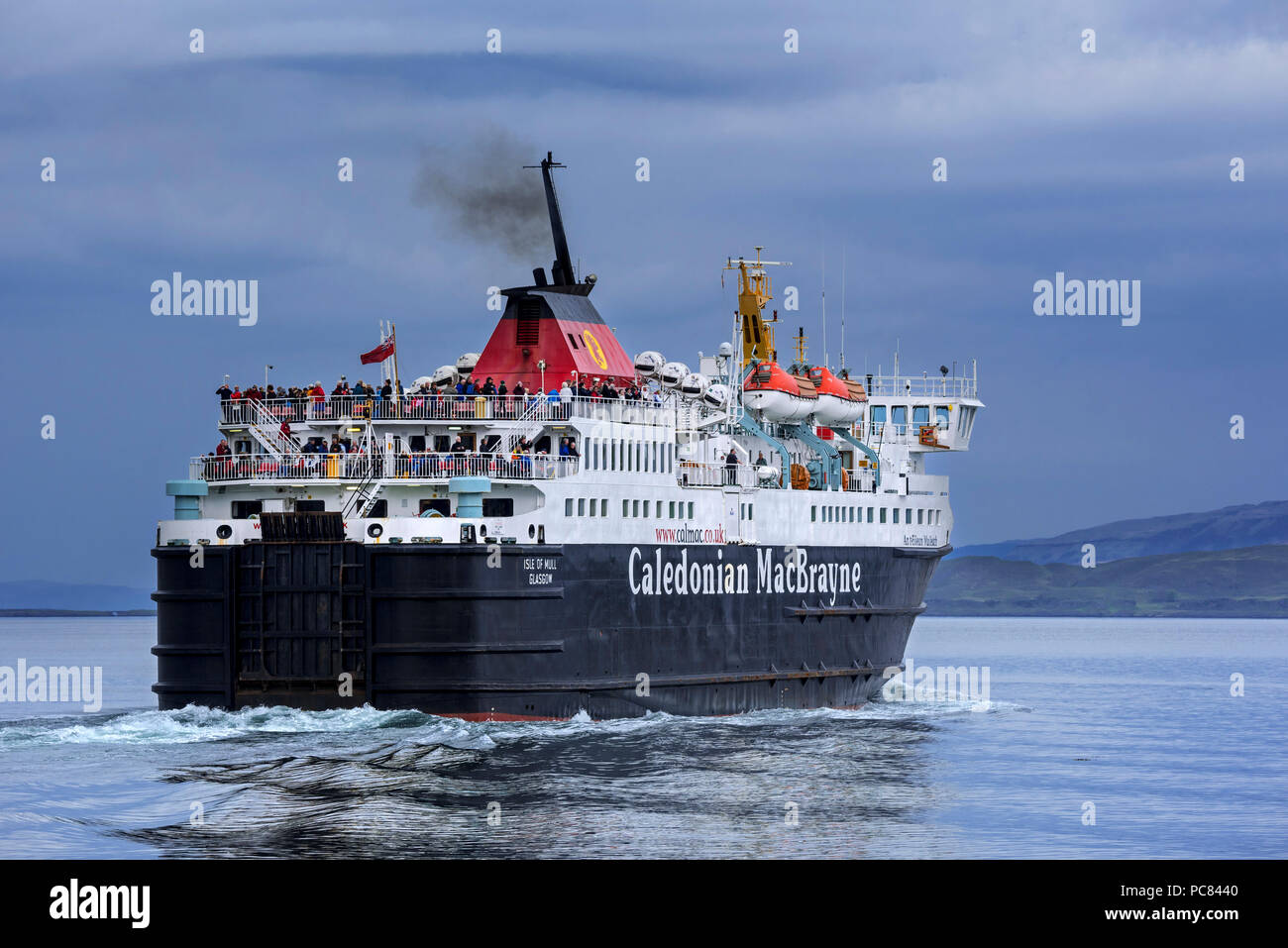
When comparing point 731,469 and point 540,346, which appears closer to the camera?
point 540,346

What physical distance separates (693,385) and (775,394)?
3908 millimetres

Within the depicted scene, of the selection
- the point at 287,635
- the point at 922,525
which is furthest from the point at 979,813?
the point at 922,525

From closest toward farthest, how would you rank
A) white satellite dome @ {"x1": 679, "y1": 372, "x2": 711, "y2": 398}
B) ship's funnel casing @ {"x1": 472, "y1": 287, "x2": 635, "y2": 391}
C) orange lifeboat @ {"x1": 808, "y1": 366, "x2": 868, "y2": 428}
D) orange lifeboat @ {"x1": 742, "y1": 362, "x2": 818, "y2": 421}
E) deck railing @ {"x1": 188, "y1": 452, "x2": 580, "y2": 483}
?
deck railing @ {"x1": 188, "y1": 452, "x2": 580, "y2": 483} → ship's funnel casing @ {"x1": 472, "y1": 287, "x2": 635, "y2": 391} → white satellite dome @ {"x1": 679, "y1": 372, "x2": 711, "y2": 398} → orange lifeboat @ {"x1": 742, "y1": 362, "x2": 818, "y2": 421} → orange lifeboat @ {"x1": 808, "y1": 366, "x2": 868, "y2": 428}

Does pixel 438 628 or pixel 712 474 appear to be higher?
pixel 712 474

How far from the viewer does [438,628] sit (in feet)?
136

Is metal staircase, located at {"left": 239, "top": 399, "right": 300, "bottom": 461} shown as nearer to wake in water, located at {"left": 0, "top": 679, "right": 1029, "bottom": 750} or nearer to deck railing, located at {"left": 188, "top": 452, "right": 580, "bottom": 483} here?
deck railing, located at {"left": 188, "top": 452, "right": 580, "bottom": 483}

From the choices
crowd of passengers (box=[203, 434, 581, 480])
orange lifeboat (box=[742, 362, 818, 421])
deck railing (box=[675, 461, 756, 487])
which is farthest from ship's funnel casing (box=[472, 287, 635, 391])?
orange lifeboat (box=[742, 362, 818, 421])

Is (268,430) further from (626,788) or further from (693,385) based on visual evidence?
(626,788)

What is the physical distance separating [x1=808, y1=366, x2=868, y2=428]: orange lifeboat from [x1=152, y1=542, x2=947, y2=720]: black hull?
1120 centimetres

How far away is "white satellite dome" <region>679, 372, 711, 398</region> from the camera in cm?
5178

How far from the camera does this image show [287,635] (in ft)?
138

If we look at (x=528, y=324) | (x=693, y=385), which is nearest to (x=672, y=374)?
(x=693, y=385)

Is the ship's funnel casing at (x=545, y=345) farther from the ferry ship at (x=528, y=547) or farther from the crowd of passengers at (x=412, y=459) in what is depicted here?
the crowd of passengers at (x=412, y=459)

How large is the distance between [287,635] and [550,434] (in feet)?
25.0
